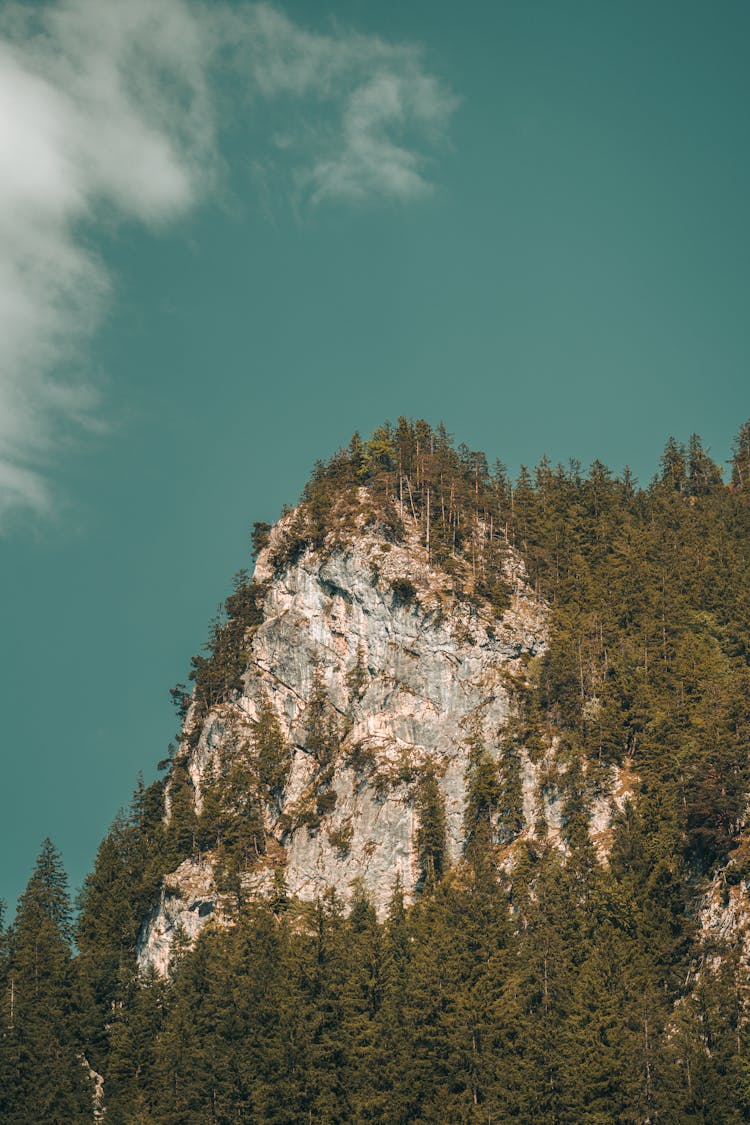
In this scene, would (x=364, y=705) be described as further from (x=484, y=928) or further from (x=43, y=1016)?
(x=43, y=1016)

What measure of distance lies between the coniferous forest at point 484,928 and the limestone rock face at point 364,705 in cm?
185

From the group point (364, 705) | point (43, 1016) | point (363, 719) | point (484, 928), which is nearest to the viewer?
point (484, 928)

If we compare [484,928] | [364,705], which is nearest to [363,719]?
[364,705]

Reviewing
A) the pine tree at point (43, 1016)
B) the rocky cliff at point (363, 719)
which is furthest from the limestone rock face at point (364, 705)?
the pine tree at point (43, 1016)

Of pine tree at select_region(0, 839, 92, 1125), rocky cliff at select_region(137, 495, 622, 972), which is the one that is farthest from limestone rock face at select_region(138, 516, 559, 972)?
pine tree at select_region(0, 839, 92, 1125)

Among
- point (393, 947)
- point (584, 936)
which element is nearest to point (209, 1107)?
point (393, 947)

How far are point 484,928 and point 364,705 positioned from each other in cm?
3111

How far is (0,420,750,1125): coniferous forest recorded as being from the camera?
232ft

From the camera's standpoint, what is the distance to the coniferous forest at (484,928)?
70625 mm

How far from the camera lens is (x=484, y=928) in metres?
82.0

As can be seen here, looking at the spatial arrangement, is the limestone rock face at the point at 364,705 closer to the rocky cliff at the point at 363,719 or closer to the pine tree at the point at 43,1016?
the rocky cliff at the point at 363,719

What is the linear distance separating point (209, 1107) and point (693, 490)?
102537 millimetres

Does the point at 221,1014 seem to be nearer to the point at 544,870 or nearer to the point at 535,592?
the point at 544,870

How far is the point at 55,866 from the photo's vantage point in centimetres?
10688
